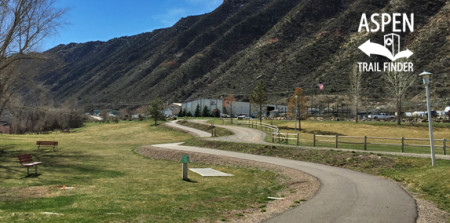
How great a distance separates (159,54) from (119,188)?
521 feet

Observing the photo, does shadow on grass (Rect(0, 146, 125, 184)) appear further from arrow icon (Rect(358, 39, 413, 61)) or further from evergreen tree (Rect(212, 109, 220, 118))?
arrow icon (Rect(358, 39, 413, 61))

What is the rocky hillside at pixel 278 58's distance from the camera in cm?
7312

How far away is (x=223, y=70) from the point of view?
114 metres

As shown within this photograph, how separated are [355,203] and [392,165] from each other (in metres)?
8.75

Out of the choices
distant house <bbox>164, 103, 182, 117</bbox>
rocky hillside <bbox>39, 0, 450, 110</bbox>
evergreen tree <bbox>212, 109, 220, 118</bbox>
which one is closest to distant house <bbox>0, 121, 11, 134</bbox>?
rocky hillside <bbox>39, 0, 450, 110</bbox>

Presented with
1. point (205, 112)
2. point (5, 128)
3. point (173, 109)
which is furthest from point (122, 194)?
point (173, 109)

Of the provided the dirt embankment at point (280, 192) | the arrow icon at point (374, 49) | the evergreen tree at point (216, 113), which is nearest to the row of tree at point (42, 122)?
the evergreen tree at point (216, 113)

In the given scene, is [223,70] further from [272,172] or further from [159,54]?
[272,172]

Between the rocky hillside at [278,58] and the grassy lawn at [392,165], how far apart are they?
2059 centimetres

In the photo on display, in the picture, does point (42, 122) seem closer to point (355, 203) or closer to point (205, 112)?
point (205, 112)

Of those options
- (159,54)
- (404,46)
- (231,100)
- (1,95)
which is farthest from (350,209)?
(159,54)

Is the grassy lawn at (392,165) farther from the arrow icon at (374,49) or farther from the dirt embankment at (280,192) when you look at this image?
the arrow icon at (374,49)

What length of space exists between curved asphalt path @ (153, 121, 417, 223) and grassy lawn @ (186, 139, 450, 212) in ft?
2.87

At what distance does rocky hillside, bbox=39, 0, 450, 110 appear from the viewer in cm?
7312
